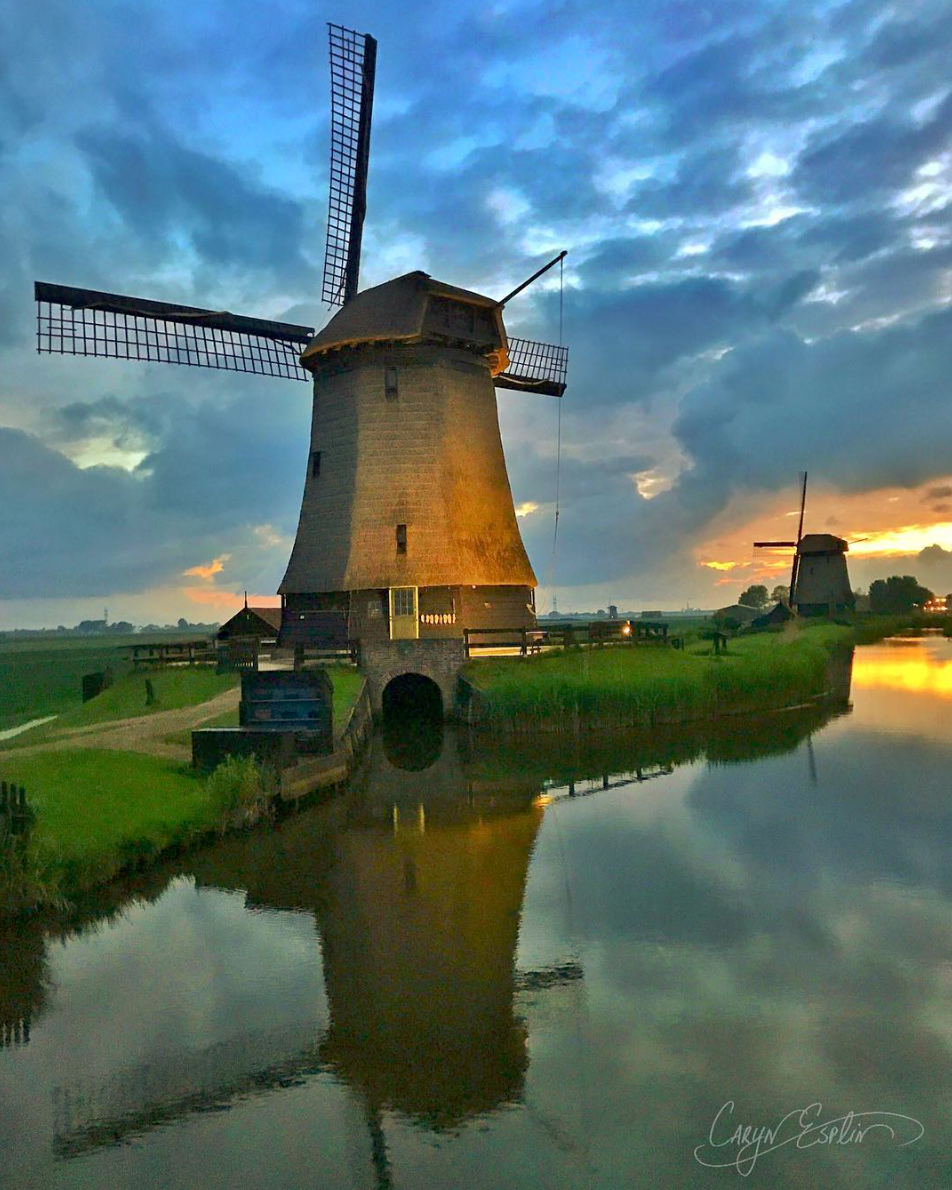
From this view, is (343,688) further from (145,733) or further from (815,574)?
(815,574)

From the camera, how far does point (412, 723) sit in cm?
2933

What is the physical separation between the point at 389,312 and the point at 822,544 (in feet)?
205

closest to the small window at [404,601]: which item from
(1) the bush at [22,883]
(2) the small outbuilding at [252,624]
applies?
(2) the small outbuilding at [252,624]

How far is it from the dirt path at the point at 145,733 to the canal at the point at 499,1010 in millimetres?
3392

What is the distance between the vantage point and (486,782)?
65.2 ft

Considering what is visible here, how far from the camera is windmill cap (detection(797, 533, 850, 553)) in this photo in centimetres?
8112

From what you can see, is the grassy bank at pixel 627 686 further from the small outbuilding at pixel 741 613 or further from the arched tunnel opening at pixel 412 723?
the small outbuilding at pixel 741 613

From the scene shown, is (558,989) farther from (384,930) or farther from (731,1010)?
(384,930)

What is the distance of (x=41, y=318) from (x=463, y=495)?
1421 centimetres

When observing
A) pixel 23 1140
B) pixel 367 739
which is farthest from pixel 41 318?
pixel 23 1140

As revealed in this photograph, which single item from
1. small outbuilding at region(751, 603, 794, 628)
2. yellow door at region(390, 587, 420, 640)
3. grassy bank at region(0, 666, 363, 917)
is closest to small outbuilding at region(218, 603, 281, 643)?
yellow door at region(390, 587, 420, 640)

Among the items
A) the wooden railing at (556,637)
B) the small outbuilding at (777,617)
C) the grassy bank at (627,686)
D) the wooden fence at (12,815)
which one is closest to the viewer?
the wooden fence at (12,815)

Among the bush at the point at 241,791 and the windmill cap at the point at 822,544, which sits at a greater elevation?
the windmill cap at the point at 822,544

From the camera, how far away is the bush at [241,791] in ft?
48.9
